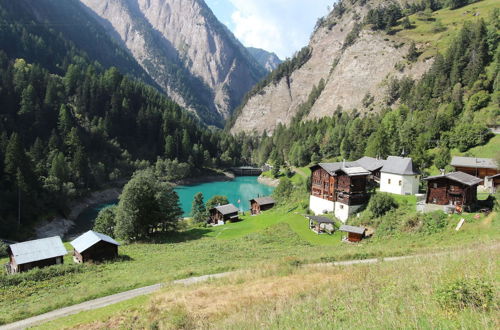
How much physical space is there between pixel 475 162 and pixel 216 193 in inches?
3140

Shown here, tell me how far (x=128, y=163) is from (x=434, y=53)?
12512cm

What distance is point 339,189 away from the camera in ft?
162

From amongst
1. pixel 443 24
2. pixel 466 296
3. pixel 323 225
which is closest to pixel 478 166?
pixel 323 225

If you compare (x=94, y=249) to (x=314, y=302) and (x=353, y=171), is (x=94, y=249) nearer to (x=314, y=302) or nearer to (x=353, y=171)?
(x=314, y=302)

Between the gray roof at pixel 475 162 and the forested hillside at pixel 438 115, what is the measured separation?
253 inches

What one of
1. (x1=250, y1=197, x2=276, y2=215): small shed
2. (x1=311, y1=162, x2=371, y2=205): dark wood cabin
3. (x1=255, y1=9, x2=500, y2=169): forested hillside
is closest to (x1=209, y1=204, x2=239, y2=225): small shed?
(x1=250, y1=197, x2=276, y2=215): small shed

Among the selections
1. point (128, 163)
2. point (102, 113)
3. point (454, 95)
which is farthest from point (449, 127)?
point (102, 113)

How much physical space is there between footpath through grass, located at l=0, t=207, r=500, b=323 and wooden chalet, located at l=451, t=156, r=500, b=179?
85.3 ft

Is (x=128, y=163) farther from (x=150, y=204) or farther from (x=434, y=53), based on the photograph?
(x=434, y=53)

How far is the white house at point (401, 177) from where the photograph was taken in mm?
48375

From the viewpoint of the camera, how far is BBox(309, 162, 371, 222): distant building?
47594mm

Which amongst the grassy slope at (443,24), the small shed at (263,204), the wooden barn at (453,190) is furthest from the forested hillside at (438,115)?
the small shed at (263,204)

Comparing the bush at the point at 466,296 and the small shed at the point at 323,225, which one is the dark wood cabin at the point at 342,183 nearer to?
the small shed at the point at 323,225

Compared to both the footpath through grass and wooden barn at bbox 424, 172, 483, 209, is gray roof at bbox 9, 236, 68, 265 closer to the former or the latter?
the footpath through grass
